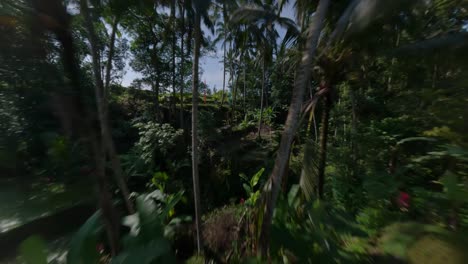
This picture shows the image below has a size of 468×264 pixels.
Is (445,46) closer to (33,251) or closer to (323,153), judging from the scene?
(323,153)

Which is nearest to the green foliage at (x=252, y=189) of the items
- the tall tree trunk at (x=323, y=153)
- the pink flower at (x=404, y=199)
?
the tall tree trunk at (x=323, y=153)

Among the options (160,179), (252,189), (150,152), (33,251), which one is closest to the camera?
(33,251)

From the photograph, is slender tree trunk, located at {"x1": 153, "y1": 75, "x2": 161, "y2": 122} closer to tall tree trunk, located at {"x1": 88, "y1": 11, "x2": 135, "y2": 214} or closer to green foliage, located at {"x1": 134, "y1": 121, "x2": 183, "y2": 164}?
green foliage, located at {"x1": 134, "y1": 121, "x2": 183, "y2": 164}

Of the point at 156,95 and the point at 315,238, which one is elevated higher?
the point at 156,95

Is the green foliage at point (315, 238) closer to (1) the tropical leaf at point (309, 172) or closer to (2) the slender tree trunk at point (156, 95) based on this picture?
(1) the tropical leaf at point (309, 172)

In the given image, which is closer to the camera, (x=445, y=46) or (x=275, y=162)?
(x=445, y=46)

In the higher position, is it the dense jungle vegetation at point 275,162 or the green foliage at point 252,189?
the dense jungle vegetation at point 275,162

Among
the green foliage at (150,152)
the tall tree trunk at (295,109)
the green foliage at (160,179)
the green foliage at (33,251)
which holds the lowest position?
the green foliage at (160,179)

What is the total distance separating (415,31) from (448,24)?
2.10ft

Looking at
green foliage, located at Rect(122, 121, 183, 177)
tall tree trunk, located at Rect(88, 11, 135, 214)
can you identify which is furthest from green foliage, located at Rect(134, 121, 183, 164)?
tall tree trunk, located at Rect(88, 11, 135, 214)

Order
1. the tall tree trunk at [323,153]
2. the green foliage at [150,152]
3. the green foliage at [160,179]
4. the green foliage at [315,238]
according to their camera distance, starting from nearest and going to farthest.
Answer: the green foliage at [315,238], the tall tree trunk at [323,153], the green foliage at [160,179], the green foliage at [150,152]

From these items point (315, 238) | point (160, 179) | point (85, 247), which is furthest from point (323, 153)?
point (160, 179)

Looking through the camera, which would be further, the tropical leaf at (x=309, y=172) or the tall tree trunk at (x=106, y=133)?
the tropical leaf at (x=309, y=172)

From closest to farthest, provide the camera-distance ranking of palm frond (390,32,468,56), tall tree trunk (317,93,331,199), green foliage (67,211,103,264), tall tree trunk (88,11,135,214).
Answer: green foliage (67,211,103,264)
palm frond (390,32,468,56)
tall tree trunk (88,11,135,214)
tall tree trunk (317,93,331,199)
